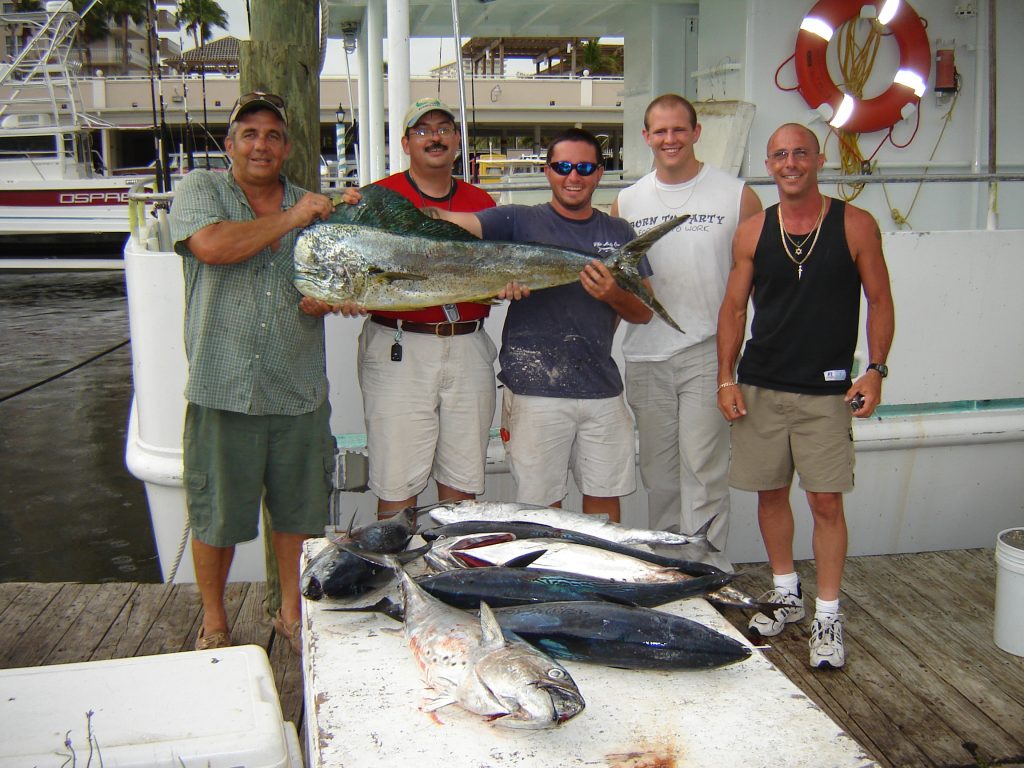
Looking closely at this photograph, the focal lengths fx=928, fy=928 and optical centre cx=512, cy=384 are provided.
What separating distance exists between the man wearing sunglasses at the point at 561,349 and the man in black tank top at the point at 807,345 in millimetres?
445

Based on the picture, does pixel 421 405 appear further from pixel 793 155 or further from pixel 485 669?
pixel 485 669

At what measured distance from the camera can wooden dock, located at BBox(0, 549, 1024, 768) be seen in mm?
3162

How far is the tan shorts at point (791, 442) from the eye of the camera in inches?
136

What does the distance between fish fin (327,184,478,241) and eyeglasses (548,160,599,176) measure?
458mm

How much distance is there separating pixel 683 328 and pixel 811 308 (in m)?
0.54

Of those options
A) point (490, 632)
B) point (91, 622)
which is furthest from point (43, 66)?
point (490, 632)

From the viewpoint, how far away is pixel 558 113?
33.2m

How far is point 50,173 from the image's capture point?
22.6 m

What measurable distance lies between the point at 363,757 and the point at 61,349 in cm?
1372

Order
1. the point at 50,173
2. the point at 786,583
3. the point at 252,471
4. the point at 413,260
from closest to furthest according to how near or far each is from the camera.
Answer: the point at 413,260 < the point at 252,471 < the point at 786,583 < the point at 50,173

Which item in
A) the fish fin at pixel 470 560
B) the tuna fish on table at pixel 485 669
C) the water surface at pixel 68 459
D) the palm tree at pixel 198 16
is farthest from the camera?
the palm tree at pixel 198 16

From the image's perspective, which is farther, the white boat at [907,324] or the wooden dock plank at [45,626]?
the white boat at [907,324]

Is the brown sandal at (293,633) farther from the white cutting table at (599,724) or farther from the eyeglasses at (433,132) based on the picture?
the eyeglasses at (433,132)

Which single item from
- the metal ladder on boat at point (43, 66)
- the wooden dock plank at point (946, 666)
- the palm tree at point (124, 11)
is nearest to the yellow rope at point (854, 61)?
the wooden dock plank at point (946, 666)
